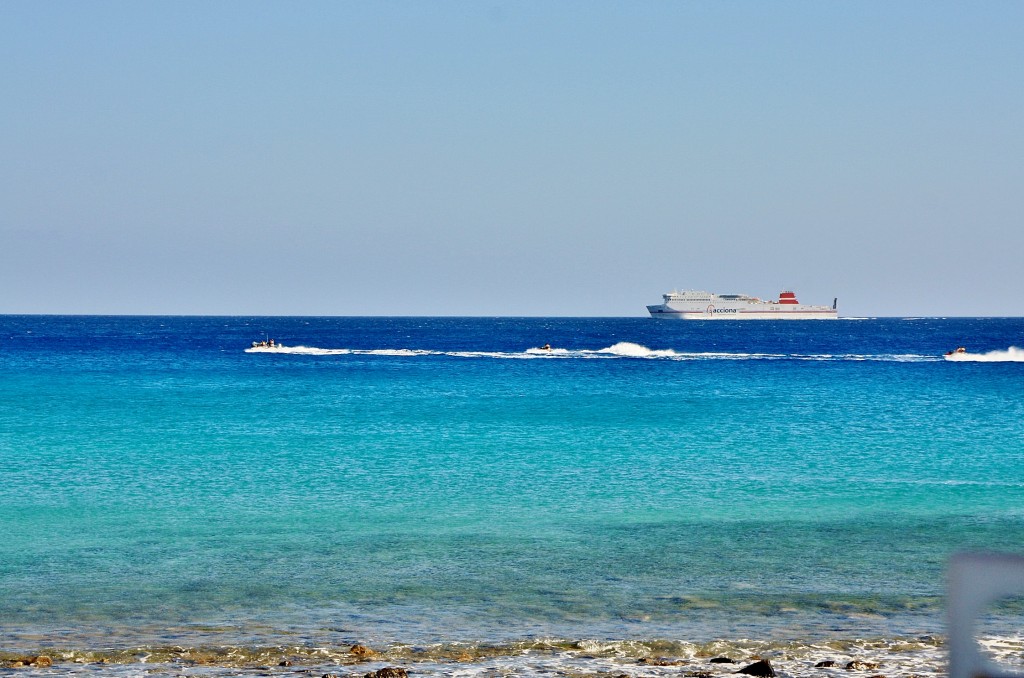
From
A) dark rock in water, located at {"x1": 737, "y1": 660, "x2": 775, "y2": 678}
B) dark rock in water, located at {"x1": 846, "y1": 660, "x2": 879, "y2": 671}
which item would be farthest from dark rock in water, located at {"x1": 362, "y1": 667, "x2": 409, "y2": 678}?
Answer: dark rock in water, located at {"x1": 846, "y1": 660, "x2": 879, "y2": 671}

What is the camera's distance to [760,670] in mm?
9320

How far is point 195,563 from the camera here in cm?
1491

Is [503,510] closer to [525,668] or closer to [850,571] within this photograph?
[850,571]

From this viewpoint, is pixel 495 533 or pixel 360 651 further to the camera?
pixel 495 533

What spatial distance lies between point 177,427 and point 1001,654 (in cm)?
2849

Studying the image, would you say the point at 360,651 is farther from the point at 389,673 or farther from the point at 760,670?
the point at 760,670

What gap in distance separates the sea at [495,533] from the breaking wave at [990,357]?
1663 inches

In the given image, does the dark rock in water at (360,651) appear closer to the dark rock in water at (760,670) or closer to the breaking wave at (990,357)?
the dark rock in water at (760,670)

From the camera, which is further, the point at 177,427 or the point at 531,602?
the point at 177,427

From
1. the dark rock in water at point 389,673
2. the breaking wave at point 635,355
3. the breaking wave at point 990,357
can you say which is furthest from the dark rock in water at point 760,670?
the breaking wave at point 990,357

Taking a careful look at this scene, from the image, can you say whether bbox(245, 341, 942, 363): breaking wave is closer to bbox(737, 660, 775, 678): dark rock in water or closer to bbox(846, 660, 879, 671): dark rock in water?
bbox(846, 660, 879, 671): dark rock in water

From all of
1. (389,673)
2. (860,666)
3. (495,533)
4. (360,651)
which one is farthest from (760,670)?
(495,533)

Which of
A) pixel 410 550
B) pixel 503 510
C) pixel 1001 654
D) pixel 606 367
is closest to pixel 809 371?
pixel 606 367

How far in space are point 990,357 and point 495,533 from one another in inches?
3185
